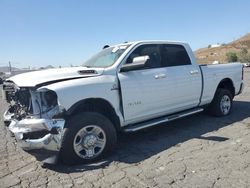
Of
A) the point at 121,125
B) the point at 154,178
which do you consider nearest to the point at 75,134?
the point at 121,125

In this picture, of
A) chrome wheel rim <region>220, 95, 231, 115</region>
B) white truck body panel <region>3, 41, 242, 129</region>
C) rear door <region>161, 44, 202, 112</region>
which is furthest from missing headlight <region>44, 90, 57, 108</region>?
chrome wheel rim <region>220, 95, 231, 115</region>

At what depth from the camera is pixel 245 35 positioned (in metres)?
124

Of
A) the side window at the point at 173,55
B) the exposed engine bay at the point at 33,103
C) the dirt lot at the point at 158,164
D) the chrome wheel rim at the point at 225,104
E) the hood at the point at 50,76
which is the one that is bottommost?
the dirt lot at the point at 158,164

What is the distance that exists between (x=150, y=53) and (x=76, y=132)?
2.44m

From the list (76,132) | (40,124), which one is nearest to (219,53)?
(76,132)

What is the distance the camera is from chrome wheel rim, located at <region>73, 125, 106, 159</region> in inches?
191

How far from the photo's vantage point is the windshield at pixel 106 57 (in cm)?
591

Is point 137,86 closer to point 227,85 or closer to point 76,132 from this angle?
point 76,132

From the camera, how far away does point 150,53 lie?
629 centimetres

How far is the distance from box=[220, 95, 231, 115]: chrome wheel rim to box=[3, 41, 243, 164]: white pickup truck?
3.07 feet

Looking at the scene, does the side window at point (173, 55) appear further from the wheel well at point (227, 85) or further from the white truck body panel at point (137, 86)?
the wheel well at point (227, 85)

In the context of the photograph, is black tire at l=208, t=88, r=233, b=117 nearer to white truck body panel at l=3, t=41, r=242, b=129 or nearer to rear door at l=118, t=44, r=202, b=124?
white truck body panel at l=3, t=41, r=242, b=129

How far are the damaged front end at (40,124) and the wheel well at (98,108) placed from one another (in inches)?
12.3

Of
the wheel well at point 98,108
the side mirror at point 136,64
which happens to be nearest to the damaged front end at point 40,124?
the wheel well at point 98,108
